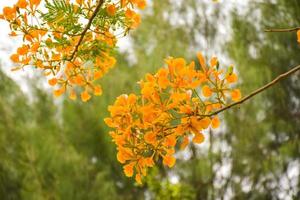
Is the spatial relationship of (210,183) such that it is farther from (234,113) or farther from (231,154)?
(234,113)

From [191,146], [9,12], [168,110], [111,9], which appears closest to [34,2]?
[9,12]

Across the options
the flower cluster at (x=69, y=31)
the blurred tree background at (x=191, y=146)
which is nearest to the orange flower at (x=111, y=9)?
the flower cluster at (x=69, y=31)

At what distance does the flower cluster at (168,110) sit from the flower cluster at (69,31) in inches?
8.2

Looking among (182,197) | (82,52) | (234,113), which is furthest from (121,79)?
(82,52)

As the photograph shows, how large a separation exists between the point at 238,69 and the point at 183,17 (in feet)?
3.61

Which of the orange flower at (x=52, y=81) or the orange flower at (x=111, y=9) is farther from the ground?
the orange flower at (x=111, y=9)

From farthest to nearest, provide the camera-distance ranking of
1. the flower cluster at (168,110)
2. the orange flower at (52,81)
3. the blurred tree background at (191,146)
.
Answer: the blurred tree background at (191,146) < the orange flower at (52,81) < the flower cluster at (168,110)

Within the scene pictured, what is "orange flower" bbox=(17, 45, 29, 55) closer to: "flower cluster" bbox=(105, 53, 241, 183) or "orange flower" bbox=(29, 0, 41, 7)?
"orange flower" bbox=(29, 0, 41, 7)

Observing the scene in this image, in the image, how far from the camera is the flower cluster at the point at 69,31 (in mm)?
1184

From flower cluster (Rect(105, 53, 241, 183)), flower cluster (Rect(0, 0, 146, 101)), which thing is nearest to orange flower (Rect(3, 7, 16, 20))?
flower cluster (Rect(0, 0, 146, 101))

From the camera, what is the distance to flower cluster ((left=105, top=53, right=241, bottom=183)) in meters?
1.06

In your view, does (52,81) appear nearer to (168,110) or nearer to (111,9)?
(111,9)

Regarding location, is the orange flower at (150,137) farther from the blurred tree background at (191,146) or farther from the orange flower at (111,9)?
the blurred tree background at (191,146)

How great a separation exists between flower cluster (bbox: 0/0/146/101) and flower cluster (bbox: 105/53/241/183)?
0.21 m
